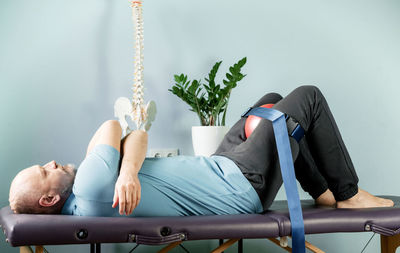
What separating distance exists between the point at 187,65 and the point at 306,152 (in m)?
0.85

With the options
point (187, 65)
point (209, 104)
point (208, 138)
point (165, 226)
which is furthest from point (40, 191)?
point (187, 65)

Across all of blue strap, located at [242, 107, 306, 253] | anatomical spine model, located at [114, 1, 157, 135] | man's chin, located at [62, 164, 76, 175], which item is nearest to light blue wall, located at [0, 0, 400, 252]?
anatomical spine model, located at [114, 1, 157, 135]

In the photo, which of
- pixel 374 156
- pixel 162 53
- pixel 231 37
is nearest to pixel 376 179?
pixel 374 156

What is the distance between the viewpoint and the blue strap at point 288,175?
118 centimetres

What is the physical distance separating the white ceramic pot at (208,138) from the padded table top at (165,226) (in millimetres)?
637

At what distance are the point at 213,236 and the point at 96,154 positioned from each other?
0.40 meters

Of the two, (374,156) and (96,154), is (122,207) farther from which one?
(374,156)

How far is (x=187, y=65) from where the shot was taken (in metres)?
2.09

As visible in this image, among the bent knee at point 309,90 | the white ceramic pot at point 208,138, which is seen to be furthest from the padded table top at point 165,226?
the white ceramic pot at point 208,138

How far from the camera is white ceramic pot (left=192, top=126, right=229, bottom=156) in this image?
1854 mm

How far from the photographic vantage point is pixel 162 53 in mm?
2055

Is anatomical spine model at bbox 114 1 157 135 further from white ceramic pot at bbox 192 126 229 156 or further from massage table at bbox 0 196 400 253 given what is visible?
massage table at bbox 0 196 400 253

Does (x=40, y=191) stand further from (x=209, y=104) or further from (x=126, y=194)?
(x=209, y=104)

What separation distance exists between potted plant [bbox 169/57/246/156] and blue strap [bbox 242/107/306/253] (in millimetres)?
529
